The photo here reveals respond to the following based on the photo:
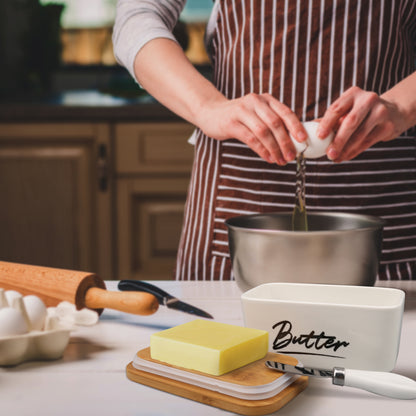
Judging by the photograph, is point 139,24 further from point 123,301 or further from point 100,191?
point 100,191

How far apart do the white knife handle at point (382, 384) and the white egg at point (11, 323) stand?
28cm

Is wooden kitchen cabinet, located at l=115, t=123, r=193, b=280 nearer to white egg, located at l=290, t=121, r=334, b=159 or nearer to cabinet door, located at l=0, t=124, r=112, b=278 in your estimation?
cabinet door, located at l=0, t=124, r=112, b=278

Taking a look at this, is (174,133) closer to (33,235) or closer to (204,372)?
(33,235)

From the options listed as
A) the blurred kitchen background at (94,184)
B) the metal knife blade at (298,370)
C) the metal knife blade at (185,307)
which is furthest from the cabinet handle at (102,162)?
the metal knife blade at (298,370)

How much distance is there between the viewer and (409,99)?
3.04 ft

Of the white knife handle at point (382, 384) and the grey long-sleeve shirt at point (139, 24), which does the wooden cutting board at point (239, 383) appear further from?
the grey long-sleeve shirt at point (139, 24)

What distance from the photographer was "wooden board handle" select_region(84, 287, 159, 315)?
0.62m

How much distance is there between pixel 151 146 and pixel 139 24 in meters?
0.98

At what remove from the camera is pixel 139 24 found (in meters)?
1.08

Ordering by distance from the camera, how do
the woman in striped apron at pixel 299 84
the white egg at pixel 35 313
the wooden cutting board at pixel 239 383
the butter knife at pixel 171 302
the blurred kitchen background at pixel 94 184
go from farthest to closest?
1. the blurred kitchen background at pixel 94 184
2. the woman in striped apron at pixel 299 84
3. the butter knife at pixel 171 302
4. the white egg at pixel 35 313
5. the wooden cutting board at pixel 239 383

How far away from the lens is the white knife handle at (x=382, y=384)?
0.47m

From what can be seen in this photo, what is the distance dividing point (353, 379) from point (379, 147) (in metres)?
0.67

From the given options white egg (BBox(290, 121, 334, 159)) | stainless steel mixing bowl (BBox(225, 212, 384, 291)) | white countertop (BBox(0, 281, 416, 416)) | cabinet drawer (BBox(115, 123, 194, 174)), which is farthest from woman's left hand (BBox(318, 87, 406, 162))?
cabinet drawer (BBox(115, 123, 194, 174))

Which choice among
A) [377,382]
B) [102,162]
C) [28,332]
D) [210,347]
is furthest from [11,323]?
[102,162]
